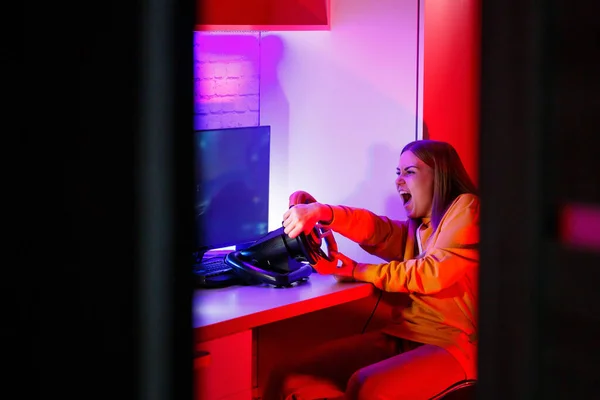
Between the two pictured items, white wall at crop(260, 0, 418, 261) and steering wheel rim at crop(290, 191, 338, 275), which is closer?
steering wheel rim at crop(290, 191, 338, 275)

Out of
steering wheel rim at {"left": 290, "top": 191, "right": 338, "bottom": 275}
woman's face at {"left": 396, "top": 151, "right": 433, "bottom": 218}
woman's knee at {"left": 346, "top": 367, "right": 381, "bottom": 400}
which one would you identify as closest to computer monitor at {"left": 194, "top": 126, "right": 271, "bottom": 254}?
steering wheel rim at {"left": 290, "top": 191, "right": 338, "bottom": 275}

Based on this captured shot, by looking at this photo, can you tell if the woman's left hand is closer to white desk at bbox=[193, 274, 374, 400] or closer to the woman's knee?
white desk at bbox=[193, 274, 374, 400]

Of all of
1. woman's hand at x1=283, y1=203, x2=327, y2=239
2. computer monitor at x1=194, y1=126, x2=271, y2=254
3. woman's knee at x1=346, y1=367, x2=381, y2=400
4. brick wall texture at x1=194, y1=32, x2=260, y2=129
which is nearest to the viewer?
woman's knee at x1=346, y1=367, x2=381, y2=400

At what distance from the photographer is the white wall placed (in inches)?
118

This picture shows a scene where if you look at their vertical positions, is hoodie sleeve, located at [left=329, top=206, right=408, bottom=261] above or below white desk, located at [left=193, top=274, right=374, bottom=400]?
above

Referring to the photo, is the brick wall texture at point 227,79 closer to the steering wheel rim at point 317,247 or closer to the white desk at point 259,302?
the steering wheel rim at point 317,247

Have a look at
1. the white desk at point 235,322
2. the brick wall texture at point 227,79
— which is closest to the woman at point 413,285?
the white desk at point 235,322

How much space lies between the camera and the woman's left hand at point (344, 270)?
2809 mm

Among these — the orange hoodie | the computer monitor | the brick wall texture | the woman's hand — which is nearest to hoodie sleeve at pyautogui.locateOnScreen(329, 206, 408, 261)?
the orange hoodie

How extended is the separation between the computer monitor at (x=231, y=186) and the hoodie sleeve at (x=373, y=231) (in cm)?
33

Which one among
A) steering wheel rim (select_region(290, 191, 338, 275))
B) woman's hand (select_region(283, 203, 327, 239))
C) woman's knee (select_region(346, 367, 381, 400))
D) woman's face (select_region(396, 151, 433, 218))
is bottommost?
woman's knee (select_region(346, 367, 381, 400))

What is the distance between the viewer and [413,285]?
8.74 feet

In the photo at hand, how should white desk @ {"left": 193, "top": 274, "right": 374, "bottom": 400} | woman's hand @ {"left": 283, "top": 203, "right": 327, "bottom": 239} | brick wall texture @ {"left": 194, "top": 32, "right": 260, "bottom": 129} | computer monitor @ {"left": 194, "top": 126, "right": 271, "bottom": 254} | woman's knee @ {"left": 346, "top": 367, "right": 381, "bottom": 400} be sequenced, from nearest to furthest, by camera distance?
white desk @ {"left": 193, "top": 274, "right": 374, "bottom": 400} < woman's knee @ {"left": 346, "top": 367, "right": 381, "bottom": 400} < woman's hand @ {"left": 283, "top": 203, "right": 327, "bottom": 239} < computer monitor @ {"left": 194, "top": 126, "right": 271, "bottom": 254} < brick wall texture @ {"left": 194, "top": 32, "right": 260, "bottom": 129}

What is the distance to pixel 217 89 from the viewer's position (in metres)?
3.25
